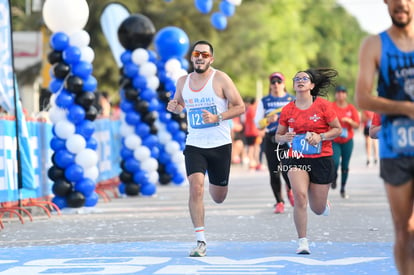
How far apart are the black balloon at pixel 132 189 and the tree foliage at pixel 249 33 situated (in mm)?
10544

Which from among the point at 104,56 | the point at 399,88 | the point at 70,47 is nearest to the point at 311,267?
the point at 399,88

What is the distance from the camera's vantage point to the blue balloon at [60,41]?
1527 cm

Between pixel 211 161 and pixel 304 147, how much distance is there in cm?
94

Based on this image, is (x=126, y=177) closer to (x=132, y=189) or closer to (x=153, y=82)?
(x=132, y=189)

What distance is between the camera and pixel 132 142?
62.7 ft

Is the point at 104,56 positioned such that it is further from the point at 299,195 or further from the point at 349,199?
the point at 299,195

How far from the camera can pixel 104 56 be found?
42.7 m

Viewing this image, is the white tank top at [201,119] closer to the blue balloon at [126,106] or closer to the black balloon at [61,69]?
the black balloon at [61,69]

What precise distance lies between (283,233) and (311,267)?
2969 millimetres

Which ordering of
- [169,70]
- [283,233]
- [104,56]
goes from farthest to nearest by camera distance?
1. [104,56]
2. [169,70]
3. [283,233]

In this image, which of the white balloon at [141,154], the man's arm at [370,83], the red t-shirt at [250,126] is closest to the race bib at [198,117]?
the man's arm at [370,83]

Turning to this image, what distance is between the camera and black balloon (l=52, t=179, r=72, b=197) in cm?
1531

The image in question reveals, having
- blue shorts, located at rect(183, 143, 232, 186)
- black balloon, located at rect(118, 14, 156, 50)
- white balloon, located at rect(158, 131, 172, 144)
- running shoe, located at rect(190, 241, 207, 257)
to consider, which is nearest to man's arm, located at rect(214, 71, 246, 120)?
blue shorts, located at rect(183, 143, 232, 186)

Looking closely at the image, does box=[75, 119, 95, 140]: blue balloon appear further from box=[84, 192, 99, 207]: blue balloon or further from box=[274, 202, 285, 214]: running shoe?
box=[274, 202, 285, 214]: running shoe
